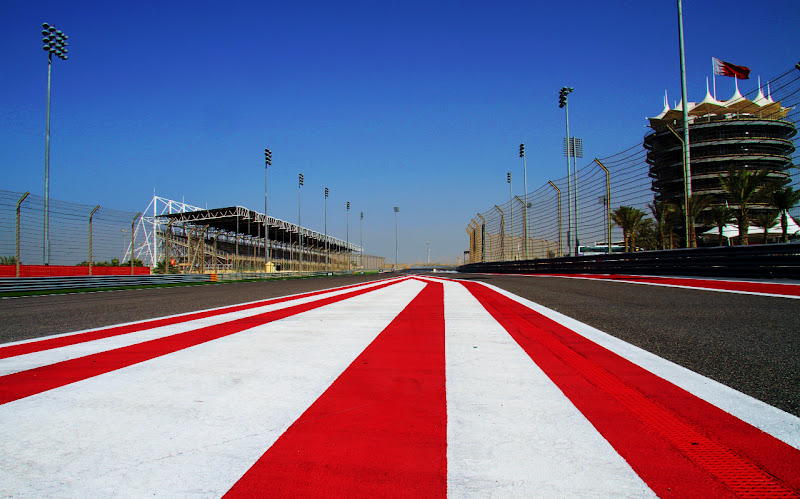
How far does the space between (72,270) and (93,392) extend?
26.7 m

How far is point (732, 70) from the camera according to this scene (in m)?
47.1

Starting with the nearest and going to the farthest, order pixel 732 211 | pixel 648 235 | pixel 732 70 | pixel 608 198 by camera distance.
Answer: pixel 608 198 < pixel 732 211 < pixel 648 235 < pixel 732 70

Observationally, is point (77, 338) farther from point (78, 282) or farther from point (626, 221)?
point (626, 221)

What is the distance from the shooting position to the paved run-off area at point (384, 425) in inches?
44.3

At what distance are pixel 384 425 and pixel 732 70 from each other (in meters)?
62.2

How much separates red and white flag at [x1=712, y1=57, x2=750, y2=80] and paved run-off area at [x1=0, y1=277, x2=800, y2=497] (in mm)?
60406

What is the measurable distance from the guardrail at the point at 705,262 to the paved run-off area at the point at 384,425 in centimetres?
767

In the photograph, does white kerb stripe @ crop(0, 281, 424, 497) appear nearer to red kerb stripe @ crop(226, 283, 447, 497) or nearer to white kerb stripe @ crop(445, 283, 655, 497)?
red kerb stripe @ crop(226, 283, 447, 497)

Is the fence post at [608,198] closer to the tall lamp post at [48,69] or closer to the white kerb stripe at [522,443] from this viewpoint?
the white kerb stripe at [522,443]

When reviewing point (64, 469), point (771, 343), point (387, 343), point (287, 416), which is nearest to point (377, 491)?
point (287, 416)

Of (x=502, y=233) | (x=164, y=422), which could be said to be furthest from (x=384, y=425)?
(x=502, y=233)

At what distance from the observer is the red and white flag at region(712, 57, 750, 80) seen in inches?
1845

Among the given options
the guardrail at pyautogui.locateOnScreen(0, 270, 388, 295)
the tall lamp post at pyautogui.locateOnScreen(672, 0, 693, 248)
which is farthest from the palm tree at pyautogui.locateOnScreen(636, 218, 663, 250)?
→ the guardrail at pyautogui.locateOnScreen(0, 270, 388, 295)

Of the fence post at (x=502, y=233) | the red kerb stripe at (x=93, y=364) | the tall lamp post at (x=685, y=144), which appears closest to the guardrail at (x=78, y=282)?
the red kerb stripe at (x=93, y=364)
